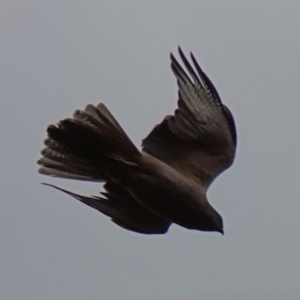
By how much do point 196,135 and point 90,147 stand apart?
3.27 ft

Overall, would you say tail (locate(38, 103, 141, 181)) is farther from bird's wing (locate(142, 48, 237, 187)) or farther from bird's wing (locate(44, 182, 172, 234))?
bird's wing (locate(142, 48, 237, 187))

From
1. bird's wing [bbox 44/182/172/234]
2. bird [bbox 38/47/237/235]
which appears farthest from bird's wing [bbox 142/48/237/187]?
bird's wing [bbox 44/182/172/234]

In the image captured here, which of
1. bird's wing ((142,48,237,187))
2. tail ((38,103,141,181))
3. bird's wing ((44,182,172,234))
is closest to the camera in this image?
tail ((38,103,141,181))

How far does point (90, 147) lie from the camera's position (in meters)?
6.95

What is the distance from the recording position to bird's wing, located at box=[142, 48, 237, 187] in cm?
734

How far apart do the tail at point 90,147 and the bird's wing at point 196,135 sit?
0.44 metres

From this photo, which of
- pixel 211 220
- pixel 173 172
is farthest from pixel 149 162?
pixel 211 220

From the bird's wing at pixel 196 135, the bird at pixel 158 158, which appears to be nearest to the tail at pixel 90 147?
the bird at pixel 158 158

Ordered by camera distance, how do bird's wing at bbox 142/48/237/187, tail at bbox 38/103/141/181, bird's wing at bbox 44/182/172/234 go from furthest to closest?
bird's wing at bbox 142/48/237/187 → bird's wing at bbox 44/182/172/234 → tail at bbox 38/103/141/181

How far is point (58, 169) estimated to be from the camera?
23.9 ft

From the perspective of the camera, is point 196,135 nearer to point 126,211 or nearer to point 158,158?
point 158,158

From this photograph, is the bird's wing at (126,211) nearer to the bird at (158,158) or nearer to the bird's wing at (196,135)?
the bird at (158,158)

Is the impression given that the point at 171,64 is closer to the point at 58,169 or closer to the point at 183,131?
the point at 183,131

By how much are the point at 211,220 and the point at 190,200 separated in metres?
0.24
